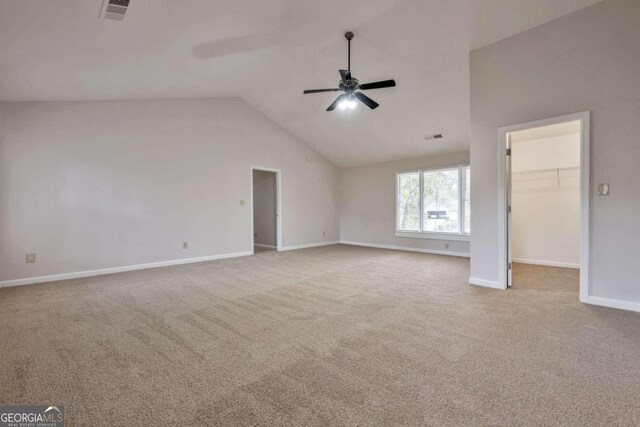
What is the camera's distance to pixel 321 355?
2164 millimetres

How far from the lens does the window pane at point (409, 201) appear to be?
7.27 m

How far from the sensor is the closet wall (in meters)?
5.05

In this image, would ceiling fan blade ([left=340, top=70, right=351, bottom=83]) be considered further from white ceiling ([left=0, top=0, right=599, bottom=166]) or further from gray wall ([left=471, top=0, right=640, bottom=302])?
gray wall ([left=471, top=0, right=640, bottom=302])

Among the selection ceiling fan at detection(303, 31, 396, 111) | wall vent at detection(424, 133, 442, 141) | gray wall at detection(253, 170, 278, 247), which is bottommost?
gray wall at detection(253, 170, 278, 247)

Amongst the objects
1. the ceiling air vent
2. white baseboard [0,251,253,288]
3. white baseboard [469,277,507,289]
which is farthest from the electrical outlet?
white baseboard [0,251,253,288]

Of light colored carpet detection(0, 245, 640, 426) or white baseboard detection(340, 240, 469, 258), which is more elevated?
white baseboard detection(340, 240, 469, 258)

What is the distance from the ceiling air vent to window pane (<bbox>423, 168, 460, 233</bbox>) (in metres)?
6.23

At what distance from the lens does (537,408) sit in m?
1.58

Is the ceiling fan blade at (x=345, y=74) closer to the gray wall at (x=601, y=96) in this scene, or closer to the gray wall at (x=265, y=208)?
the gray wall at (x=601, y=96)

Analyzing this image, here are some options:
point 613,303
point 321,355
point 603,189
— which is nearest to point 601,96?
point 603,189

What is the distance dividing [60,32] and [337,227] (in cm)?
713

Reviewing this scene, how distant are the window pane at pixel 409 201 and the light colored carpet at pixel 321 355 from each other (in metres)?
3.44

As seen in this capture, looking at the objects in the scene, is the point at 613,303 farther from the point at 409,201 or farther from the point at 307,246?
the point at 307,246

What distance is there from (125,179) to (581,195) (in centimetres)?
641
